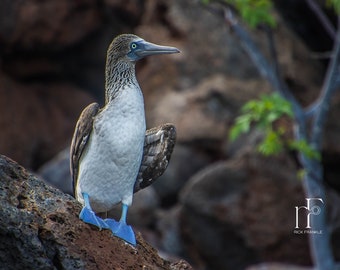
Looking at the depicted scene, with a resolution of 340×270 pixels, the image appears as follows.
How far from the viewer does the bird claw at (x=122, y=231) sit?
6.42 metres

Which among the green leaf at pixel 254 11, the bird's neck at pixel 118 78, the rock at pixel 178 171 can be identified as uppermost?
the green leaf at pixel 254 11

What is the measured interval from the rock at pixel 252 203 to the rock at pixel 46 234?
7896 millimetres

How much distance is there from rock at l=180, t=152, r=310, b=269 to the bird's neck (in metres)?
6.98

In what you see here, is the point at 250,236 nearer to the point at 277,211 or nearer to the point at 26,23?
the point at 277,211

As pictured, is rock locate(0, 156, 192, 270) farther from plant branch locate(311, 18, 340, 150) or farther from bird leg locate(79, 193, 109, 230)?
plant branch locate(311, 18, 340, 150)

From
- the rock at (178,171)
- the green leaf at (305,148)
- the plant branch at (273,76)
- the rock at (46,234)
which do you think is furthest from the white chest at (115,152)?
the rock at (178,171)

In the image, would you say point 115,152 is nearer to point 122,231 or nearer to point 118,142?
point 118,142

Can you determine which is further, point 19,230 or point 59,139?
point 59,139

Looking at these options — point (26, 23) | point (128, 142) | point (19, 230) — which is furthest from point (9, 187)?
point (26, 23)

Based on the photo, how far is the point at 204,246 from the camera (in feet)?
47.7

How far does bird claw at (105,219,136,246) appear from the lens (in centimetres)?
642

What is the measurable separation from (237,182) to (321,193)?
1.51 m

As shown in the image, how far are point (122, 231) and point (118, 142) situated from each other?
738 millimetres

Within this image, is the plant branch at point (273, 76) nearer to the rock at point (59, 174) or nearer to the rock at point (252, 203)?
the rock at point (252, 203)
